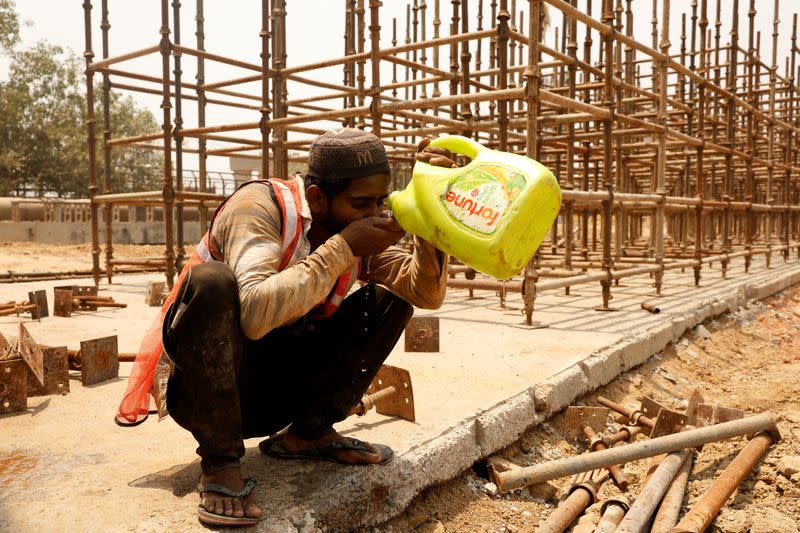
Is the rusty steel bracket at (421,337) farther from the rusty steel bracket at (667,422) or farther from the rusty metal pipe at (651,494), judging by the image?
the rusty metal pipe at (651,494)

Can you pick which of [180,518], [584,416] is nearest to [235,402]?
[180,518]

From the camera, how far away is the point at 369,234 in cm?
200

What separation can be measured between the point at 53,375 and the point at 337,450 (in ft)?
5.58

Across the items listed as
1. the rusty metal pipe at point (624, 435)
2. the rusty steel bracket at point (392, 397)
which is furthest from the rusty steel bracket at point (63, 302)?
the rusty metal pipe at point (624, 435)

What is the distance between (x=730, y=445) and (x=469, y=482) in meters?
1.47

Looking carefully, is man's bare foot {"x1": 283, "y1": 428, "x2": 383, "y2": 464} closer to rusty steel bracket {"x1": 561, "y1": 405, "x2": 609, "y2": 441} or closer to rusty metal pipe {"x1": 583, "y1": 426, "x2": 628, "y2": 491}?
rusty metal pipe {"x1": 583, "y1": 426, "x2": 628, "y2": 491}

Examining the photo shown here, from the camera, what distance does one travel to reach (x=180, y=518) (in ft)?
6.25

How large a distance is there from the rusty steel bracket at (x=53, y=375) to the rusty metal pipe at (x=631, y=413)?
111 inches

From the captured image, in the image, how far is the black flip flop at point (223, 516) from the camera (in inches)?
72.6

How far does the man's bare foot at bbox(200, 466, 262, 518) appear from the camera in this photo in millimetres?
1874

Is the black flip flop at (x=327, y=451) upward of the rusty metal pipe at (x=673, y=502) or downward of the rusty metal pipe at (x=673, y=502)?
upward

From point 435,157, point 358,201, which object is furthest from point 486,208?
point 358,201

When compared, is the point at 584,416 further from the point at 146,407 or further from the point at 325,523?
the point at 146,407

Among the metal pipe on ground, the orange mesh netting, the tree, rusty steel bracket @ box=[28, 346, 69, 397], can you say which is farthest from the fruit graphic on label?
the tree
